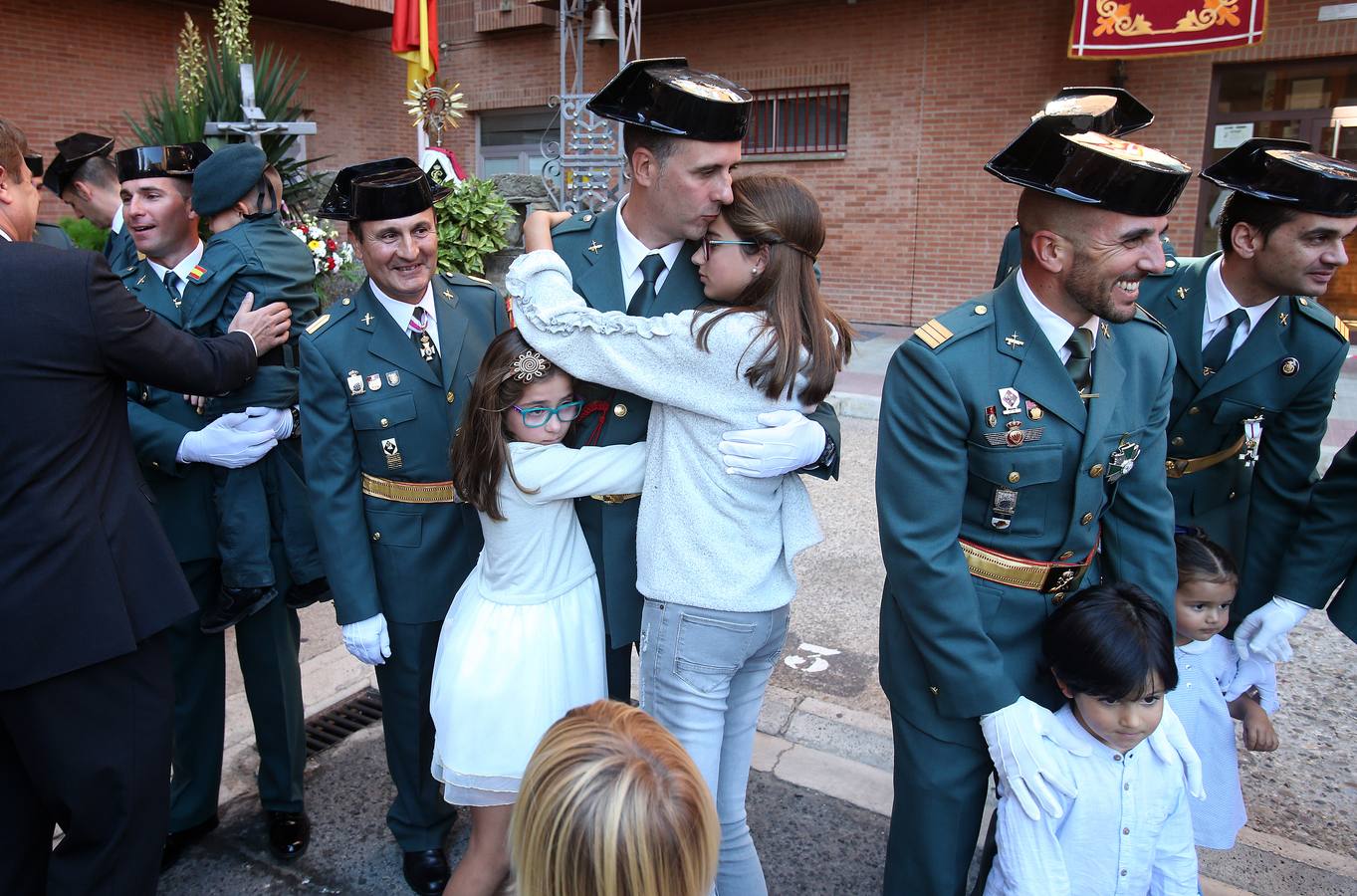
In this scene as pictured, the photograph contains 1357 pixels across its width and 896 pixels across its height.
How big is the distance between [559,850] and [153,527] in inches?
59.8

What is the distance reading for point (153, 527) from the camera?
237 cm

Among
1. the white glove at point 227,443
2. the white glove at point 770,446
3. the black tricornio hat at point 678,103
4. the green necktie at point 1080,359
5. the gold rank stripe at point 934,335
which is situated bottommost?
the white glove at point 227,443

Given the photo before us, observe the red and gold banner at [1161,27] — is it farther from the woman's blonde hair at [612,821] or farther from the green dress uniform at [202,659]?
the woman's blonde hair at [612,821]

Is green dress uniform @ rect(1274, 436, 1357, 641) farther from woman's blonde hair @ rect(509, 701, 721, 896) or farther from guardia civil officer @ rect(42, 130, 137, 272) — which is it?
guardia civil officer @ rect(42, 130, 137, 272)

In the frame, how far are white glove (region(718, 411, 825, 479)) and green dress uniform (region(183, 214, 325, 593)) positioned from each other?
1.45 metres

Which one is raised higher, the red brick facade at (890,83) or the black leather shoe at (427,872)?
the red brick facade at (890,83)

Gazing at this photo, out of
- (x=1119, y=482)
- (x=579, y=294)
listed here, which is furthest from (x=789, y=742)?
(x=579, y=294)

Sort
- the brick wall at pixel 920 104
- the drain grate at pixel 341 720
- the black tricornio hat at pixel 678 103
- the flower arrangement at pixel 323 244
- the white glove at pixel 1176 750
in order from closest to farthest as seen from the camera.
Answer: the white glove at pixel 1176 750, the black tricornio hat at pixel 678 103, the drain grate at pixel 341 720, the flower arrangement at pixel 323 244, the brick wall at pixel 920 104

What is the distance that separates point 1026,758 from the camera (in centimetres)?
200

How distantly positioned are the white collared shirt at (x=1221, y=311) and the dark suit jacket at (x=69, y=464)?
2.84m

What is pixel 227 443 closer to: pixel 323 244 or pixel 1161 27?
pixel 323 244

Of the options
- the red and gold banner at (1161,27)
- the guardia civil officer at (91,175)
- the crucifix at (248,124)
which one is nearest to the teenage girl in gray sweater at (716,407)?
the guardia civil officer at (91,175)

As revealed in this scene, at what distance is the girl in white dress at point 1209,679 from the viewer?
2688 mm

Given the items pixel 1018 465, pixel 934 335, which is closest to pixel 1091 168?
pixel 934 335
